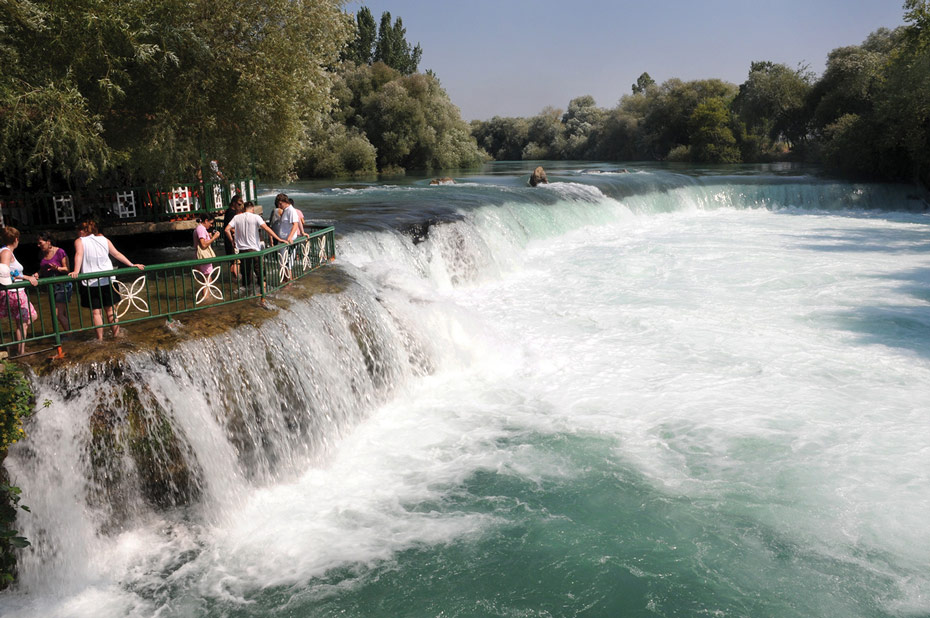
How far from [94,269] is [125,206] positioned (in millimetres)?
6971

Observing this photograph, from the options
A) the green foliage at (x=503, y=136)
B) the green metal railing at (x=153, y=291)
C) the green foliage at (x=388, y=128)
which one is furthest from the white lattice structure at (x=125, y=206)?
the green foliage at (x=503, y=136)

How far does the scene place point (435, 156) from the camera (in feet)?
185

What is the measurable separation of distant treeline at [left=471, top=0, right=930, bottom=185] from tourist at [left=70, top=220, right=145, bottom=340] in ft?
129

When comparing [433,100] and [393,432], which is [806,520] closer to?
[393,432]

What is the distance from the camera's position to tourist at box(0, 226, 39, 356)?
722 centimetres

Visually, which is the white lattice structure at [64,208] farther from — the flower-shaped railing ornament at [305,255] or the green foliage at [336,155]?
the green foliage at [336,155]

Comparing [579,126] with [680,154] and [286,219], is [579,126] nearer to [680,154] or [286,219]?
[680,154]

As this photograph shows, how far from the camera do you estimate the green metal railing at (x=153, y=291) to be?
7.43 meters

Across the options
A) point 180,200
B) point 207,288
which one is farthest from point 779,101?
point 207,288

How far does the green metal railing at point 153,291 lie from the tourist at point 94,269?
0.12 ft

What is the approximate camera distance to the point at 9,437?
247 inches

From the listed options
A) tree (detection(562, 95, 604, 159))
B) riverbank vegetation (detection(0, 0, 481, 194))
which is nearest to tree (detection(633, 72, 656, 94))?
tree (detection(562, 95, 604, 159))

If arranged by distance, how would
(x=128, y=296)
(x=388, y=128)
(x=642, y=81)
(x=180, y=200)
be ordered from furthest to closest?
1. (x=642, y=81)
2. (x=388, y=128)
3. (x=180, y=200)
4. (x=128, y=296)

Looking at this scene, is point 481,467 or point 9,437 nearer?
Answer: point 9,437
